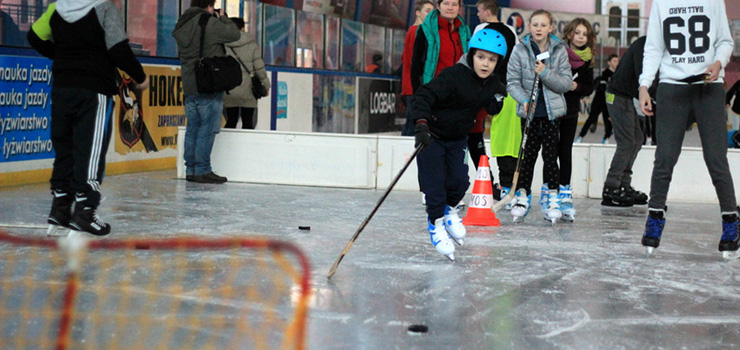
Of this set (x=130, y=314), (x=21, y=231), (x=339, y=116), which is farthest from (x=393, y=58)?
(x=130, y=314)

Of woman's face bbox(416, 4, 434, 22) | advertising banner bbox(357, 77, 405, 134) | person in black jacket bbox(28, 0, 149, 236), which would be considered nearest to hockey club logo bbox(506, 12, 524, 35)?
advertising banner bbox(357, 77, 405, 134)

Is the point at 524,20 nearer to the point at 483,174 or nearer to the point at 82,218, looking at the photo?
the point at 483,174

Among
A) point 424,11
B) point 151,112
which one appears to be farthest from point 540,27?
point 151,112

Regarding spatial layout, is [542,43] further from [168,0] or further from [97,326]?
[168,0]

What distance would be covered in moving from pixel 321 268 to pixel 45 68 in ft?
15.7

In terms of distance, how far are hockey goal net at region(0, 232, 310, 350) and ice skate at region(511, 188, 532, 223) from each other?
1.97 m

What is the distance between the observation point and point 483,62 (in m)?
5.09

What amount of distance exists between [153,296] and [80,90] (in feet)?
6.05

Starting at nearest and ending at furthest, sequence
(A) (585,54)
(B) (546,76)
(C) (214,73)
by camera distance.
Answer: (B) (546,76), (A) (585,54), (C) (214,73)

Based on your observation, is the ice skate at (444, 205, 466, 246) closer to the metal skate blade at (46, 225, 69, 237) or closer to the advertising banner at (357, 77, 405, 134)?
the metal skate blade at (46, 225, 69, 237)

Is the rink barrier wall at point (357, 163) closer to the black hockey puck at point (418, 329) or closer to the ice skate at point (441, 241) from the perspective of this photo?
the ice skate at point (441, 241)

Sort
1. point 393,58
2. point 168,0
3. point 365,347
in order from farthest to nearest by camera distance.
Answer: point 393,58
point 168,0
point 365,347

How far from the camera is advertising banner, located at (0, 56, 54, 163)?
812cm

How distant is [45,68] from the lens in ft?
28.2
